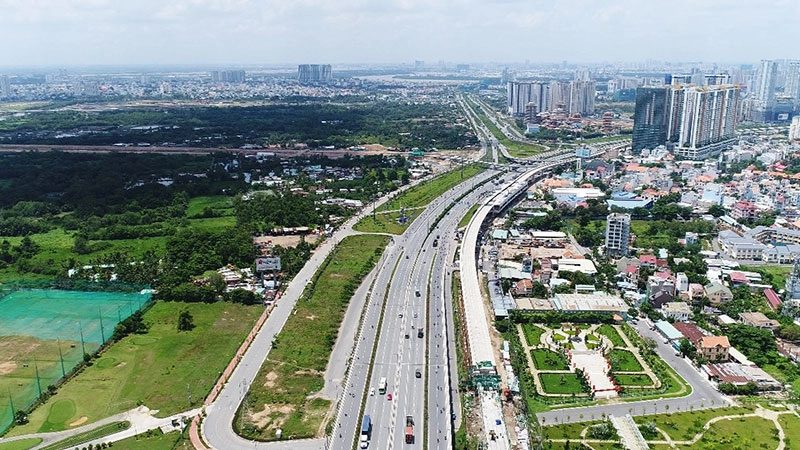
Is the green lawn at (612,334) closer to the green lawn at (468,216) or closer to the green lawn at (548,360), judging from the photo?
the green lawn at (548,360)

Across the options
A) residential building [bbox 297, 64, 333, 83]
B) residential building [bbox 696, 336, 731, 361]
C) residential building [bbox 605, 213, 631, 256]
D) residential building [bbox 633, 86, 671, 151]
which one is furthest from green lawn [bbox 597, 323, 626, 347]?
residential building [bbox 297, 64, 333, 83]

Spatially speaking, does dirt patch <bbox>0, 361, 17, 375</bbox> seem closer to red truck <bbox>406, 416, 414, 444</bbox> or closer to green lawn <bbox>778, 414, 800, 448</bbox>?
red truck <bbox>406, 416, 414, 444</bbox>

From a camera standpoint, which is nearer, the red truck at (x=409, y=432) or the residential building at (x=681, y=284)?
the red truck at (x=409, y=432)

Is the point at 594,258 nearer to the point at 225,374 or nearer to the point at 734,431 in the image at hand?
the point at 734,431

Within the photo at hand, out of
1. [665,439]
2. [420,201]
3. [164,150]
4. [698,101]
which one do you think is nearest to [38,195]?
[164,150]

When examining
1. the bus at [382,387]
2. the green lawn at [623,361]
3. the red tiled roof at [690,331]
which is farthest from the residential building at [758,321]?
the bus at [382,387]

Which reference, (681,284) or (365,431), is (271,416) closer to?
(365,431)

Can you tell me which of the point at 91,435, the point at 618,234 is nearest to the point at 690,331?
the point at 618,234
